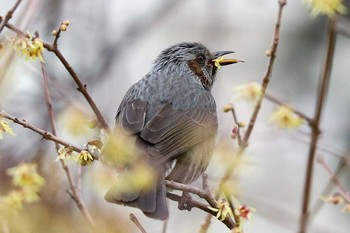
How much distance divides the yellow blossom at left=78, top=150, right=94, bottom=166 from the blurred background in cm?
12

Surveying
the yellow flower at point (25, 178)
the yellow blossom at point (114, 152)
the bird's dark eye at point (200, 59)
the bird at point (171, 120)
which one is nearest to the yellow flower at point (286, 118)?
the yellow blossom at point (114, 152)

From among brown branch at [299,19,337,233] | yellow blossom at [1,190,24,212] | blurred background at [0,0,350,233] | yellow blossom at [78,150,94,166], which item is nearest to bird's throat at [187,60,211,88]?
blurred background at [0,0,350,233]

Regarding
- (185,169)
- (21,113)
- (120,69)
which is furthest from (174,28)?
(185,169)

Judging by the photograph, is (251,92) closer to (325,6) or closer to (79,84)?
(325,6)

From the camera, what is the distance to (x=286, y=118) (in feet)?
15.6

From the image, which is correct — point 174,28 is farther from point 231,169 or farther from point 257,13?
point 231,169

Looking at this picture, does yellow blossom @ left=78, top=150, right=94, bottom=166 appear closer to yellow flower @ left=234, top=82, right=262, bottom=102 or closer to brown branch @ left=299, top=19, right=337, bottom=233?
yellow flower @ left=234, top=82, right=262, bottom=102

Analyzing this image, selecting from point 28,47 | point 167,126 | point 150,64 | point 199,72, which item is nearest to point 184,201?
point 167,126

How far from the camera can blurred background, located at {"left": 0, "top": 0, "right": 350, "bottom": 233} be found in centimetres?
512

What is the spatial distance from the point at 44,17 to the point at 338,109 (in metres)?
4.73

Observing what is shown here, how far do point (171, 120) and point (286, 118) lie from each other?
5.46 feet

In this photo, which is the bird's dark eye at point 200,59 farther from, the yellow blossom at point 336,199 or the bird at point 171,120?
the yellow blossom at point 336,199

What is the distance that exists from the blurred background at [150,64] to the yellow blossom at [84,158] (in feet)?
0.41

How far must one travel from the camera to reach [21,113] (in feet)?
27.8
